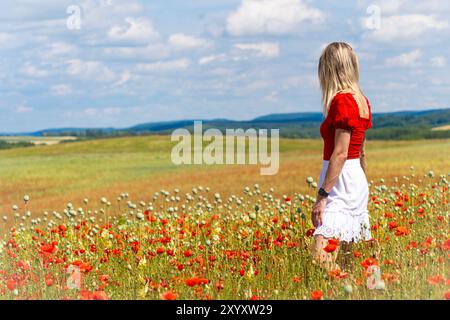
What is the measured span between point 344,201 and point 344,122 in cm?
75

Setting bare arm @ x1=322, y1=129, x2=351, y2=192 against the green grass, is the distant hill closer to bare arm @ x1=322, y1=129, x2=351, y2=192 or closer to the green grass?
the green grass

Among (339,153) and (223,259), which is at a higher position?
(339,153)

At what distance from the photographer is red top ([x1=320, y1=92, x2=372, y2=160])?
5.57 meters

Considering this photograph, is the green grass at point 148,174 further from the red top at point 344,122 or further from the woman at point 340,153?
the red top at point 344,122

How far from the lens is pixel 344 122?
5.58m

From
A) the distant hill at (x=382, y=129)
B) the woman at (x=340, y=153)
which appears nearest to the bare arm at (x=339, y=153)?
the woman at (x=340, y=153)

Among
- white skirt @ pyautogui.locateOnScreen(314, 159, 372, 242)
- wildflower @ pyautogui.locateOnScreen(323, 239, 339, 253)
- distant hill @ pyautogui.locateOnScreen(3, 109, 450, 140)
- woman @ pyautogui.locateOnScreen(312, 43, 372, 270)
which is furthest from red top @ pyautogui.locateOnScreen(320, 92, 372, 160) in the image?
distant hill @ pyautogui.locateOnScreen(3, 109, 450, 140)

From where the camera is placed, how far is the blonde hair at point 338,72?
5.62 meters

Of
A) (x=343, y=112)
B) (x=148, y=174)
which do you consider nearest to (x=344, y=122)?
(x=343, y=112)

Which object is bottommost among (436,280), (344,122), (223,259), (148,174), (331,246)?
(148,174)

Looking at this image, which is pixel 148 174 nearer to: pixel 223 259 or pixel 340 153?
pixel 223 259
